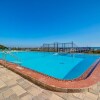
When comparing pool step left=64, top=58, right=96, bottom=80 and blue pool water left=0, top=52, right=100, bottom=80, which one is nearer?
pool step left=64, top=58, right=96, bottom=80

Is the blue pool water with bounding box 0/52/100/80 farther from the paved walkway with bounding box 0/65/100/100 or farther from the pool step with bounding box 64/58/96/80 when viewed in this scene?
the paved walkway with bounding box 0/65/100/100

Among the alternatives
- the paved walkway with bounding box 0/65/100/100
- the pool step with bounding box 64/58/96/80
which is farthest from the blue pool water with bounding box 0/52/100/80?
the paved walkway with bounding box 0/65/100/100

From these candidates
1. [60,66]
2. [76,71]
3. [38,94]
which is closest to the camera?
[38,94]

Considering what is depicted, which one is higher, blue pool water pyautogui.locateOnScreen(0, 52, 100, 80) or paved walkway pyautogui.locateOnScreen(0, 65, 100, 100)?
paved walkway pyautogui.locateOnScreen(0, 65, 100, 100)

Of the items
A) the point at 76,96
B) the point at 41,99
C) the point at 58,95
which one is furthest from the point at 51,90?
the point at 76,96

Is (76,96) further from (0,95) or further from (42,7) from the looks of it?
(42,7)

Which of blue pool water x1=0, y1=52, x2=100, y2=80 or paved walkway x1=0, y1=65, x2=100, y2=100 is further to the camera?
blue pool water x1=0, y1=52, x2=100, y2=80

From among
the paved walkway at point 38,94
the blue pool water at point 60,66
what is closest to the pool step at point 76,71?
the blue pool water at point 60,66

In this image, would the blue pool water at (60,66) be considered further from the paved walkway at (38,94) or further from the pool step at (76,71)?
the paved walkway at (38,94)

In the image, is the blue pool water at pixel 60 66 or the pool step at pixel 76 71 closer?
the pool step at pixel 76 71

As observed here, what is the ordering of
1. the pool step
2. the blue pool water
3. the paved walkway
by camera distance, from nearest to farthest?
the paved walkway
the pool step
the blue pool water

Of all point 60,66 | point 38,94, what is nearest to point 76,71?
point 60,66

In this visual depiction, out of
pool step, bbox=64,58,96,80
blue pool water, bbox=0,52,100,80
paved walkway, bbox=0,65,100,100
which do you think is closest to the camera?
paved walkway, bbox=0,65,100,100

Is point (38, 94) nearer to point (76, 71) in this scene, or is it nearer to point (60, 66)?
Result: point (76, 71)
